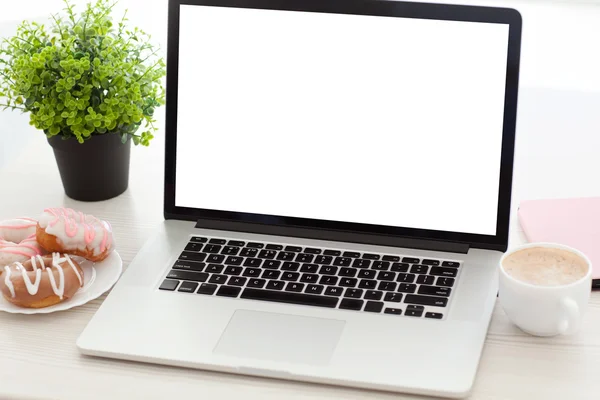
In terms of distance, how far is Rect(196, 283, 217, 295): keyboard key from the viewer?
1020mm

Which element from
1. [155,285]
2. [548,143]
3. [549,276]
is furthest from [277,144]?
[548,143]

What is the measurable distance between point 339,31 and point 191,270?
13.4 inches

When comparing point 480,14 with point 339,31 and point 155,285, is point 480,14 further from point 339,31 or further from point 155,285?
point 155,285

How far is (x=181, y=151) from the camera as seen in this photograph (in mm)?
1147

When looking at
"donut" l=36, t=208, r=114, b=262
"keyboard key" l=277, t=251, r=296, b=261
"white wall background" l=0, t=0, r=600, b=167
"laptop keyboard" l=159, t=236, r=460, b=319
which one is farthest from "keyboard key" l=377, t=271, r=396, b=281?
"white wall background" l=0, t=0, r=600, b=167

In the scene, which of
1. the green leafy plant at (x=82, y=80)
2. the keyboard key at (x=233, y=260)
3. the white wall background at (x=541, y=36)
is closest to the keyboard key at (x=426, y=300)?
the keyboard key at (x=233, y=260)

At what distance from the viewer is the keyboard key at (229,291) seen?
1013 millimetres

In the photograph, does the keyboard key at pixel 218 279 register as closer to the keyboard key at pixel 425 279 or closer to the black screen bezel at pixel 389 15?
the black screen bezel at pixel 389 15

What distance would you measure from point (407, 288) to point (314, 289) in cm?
11

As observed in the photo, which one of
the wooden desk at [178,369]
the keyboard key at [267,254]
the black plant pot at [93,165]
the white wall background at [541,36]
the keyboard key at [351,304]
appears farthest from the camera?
the white wall background at [541,36]

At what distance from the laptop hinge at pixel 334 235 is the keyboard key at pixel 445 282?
2.4 inches

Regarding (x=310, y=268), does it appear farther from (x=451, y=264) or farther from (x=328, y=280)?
(x=451, y=264)

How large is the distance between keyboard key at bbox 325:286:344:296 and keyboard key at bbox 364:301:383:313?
1.5 inches

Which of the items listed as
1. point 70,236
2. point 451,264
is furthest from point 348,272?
point 70,236
